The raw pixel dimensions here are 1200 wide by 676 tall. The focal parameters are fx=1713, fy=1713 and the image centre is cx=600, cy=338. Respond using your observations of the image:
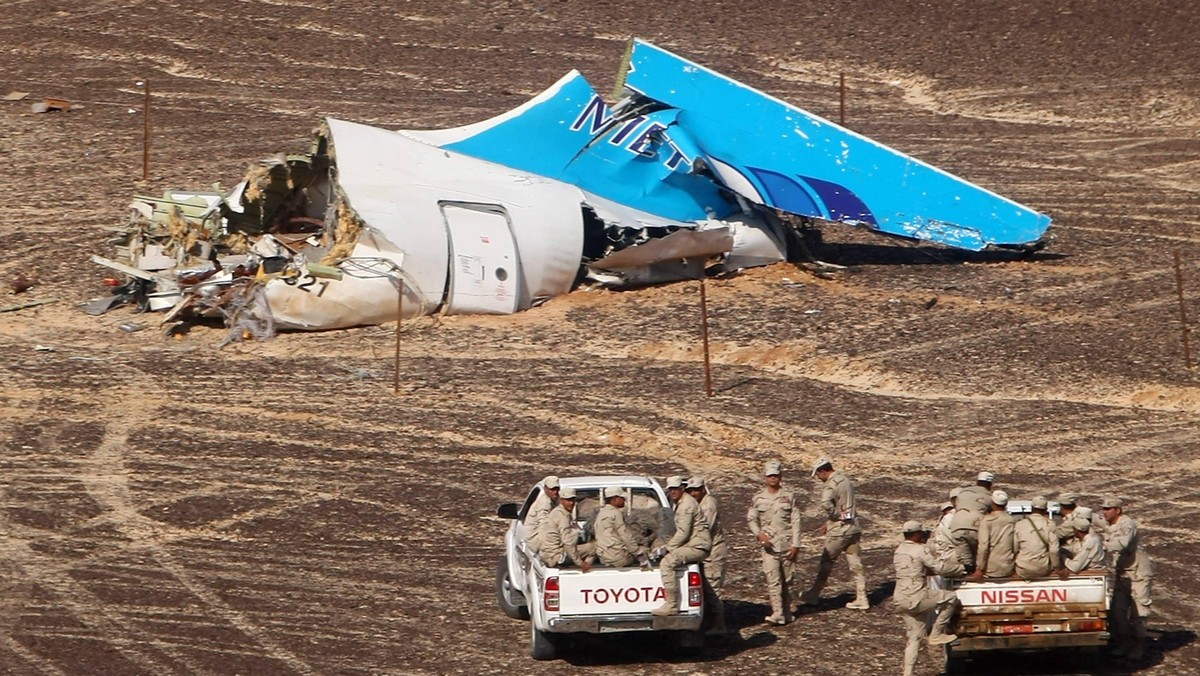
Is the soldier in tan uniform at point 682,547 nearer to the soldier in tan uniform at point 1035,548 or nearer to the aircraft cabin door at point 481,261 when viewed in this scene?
the soldier in tan uniform at point 1035,548

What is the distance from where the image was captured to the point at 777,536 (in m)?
14.9

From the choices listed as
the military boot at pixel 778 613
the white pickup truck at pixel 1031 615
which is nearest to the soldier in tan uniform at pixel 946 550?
the white pickup truck at pixel 1031 615

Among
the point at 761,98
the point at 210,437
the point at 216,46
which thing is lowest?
the point at 210,437

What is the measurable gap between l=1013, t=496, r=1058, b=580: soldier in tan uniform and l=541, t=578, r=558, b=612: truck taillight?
3630 mm

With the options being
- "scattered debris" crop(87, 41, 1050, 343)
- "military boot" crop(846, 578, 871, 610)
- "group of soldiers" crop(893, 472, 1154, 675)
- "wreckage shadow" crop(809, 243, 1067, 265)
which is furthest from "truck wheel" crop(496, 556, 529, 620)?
"wreckage shadow" crop(809, 243, 1067, 265)

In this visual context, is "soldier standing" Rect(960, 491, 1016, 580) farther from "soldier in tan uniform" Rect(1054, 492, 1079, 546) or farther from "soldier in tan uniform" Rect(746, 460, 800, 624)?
"soldier in tan uniform" Rect(746, 460, 800, 624)

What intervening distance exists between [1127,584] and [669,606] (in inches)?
149

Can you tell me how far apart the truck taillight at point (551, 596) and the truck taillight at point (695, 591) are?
3.48 feet

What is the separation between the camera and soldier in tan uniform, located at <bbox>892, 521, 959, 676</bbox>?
13.0 meters

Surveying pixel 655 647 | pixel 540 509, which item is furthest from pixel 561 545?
pixel 655 647

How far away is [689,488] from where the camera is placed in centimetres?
1429

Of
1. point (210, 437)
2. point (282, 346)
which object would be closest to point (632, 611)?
point (210, 437)

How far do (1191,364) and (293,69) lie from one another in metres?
21.5

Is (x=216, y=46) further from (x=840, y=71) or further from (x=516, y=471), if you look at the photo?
(x=516, y=471)
